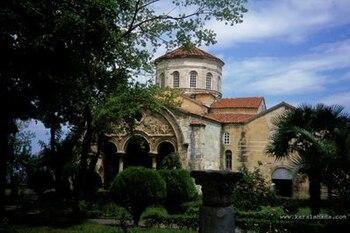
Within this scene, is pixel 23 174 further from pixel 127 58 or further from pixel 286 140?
pixel 286 140

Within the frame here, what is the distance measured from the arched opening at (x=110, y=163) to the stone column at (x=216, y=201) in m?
26.7

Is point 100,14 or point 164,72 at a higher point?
point 164,72

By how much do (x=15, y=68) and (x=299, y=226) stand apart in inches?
370

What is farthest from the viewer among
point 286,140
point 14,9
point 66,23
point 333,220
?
point 286,140

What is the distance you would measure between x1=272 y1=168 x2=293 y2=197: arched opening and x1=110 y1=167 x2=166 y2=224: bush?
53.2 ft

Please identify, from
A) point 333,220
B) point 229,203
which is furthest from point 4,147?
point 333,220

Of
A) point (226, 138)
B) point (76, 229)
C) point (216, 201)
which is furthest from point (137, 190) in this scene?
point (226, 138)

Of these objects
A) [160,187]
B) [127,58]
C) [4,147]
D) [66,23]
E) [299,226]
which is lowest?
[299,226]

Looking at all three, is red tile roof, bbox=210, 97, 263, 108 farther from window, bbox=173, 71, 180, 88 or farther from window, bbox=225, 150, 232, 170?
window, bbox=225, 150, 232, 170

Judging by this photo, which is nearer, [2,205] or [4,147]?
[4,147]

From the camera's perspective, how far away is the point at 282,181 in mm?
29188

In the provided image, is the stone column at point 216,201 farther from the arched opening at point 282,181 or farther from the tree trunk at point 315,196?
the arched opening at point 282,181

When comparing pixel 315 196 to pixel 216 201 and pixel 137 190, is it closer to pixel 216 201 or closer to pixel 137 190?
pixel 137 190

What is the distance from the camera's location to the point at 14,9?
28.7 feet
